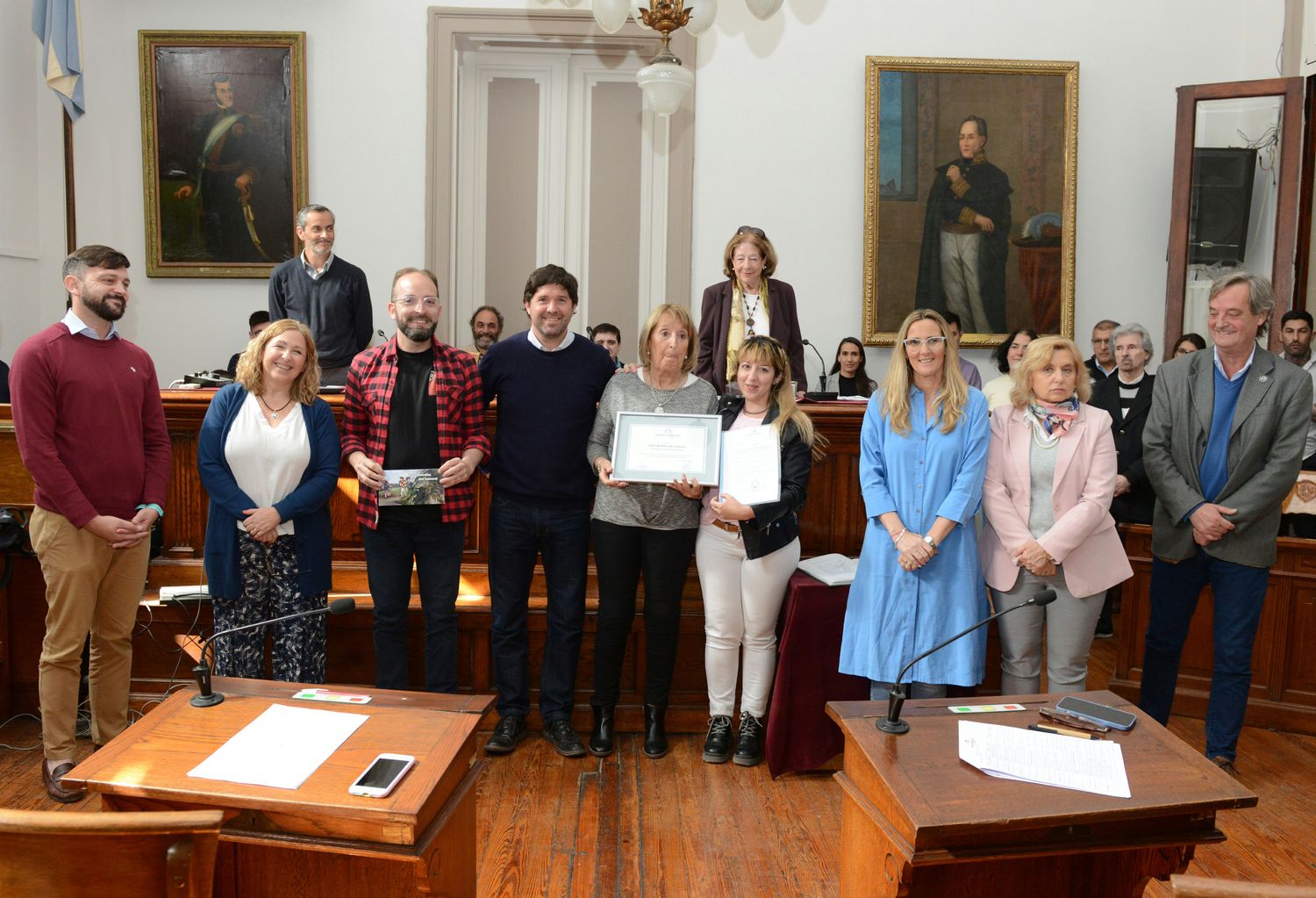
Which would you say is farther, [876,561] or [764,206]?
[764,206]

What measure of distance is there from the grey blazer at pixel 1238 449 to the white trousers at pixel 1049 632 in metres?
0.53

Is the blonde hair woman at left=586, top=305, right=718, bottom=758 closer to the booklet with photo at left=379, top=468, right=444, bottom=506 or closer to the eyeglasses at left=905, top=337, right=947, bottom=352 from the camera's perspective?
the booklet with photo at left=379, top=468, right=444, bottom=506

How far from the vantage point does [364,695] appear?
89.5 inches

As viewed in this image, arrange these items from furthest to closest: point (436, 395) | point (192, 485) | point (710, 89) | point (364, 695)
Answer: point (710, 89), point (192, 485), point (436, 395), point (364, 695)

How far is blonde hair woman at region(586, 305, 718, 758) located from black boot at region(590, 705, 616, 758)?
0.58 feet

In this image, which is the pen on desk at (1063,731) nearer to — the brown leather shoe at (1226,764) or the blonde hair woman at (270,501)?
the brown leather shoe at (1226,764)

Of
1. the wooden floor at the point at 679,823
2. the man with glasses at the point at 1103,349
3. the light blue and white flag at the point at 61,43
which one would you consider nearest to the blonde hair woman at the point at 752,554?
the wooden floor at the point at 679,823

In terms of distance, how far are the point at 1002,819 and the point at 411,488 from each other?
6.98ft

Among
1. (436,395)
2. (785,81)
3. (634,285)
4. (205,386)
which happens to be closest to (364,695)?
(436,395)

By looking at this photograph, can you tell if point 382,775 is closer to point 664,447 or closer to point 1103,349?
point 664,447

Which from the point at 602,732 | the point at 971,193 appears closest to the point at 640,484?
the point at 602,732

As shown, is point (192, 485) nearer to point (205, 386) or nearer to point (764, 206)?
point (205, 386)

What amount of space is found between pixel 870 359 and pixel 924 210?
101cm

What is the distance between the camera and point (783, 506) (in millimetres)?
3299
